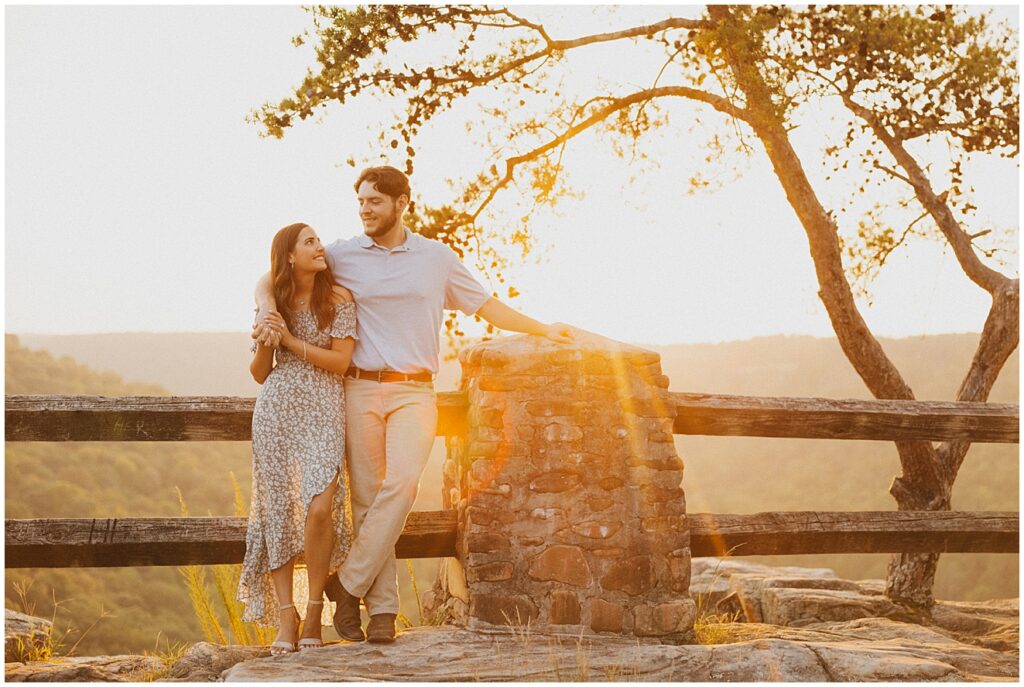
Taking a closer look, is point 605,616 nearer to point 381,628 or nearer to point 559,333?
point 381,628

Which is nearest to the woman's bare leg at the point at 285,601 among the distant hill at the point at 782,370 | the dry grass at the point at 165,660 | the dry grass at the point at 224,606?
the dry grass at the point at 165,660

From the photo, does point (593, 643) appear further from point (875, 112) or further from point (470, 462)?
point (875, 112)

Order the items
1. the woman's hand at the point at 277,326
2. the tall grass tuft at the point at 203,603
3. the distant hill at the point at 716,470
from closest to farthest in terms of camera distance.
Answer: the woman's hand at the point at 277,326 → the tall grass tuft at the point at 203,603 → the distant hill at the point at 716,470

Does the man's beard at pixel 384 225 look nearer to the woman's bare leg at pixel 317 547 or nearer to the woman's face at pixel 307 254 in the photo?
the woman's face at pixel 307 254

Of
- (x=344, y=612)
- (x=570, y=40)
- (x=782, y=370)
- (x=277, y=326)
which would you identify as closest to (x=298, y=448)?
(x=277, y=326)

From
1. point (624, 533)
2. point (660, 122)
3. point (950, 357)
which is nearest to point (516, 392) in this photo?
point (624, 533)

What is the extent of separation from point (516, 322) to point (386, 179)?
0.94 meters

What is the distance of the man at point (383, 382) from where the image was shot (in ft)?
13.9

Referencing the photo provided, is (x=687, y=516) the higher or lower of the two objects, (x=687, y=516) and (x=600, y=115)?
the lower

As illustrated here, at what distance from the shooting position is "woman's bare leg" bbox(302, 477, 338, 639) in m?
4.07

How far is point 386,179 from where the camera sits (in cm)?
439

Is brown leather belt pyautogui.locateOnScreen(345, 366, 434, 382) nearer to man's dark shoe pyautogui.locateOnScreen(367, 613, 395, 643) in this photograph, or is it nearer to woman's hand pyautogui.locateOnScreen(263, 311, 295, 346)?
woman's hand pyautogui.locateOnScreen(263, 311, 295, 346)

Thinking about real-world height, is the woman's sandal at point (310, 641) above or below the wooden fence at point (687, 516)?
below

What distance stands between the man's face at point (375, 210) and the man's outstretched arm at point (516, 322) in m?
0.62
